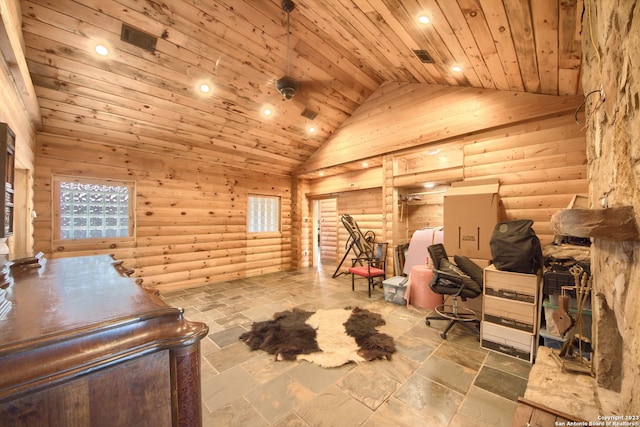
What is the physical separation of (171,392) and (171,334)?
0.17 m

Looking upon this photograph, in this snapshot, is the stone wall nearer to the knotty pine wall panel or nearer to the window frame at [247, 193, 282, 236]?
the knotty pine wall panel

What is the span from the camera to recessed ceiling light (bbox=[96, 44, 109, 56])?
265cm

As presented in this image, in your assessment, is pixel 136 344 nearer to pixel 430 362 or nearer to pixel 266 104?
pixel 430 362

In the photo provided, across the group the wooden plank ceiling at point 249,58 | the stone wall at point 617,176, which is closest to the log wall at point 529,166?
the wooden plank ceiling at point 249,58

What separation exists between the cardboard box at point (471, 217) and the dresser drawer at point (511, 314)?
825mm

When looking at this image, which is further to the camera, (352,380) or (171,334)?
(352,380)

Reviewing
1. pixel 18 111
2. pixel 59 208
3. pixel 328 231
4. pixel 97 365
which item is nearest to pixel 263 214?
pixel 328 231

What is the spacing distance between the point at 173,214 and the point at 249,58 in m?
3.00

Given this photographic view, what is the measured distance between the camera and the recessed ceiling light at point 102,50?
8.71ft

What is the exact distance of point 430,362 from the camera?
225cm

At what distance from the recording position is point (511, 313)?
7.84 feet

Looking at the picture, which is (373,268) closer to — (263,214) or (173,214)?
(263,214)

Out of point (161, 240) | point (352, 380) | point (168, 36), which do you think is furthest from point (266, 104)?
point (352, 380)

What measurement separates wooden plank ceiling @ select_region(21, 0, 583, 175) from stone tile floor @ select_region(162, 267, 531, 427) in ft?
9.19
